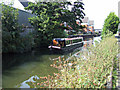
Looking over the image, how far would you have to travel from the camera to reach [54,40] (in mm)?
21047

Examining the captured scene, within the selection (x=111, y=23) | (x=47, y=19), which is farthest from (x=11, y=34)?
(x=111, y=23)

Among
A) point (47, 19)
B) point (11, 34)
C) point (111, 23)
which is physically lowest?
point (11, 34)

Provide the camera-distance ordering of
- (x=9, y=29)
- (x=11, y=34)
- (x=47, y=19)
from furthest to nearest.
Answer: (x=47, y=19)
(x=9, y=29)
(x=11, y=34)

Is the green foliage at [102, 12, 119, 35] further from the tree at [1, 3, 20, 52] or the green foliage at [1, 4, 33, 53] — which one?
the tree at [1, 3, 20, 52]

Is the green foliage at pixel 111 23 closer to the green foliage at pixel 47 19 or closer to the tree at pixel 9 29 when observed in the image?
the green foliage at pixel 47 19

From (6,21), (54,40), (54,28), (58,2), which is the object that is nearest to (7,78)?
(6,21)

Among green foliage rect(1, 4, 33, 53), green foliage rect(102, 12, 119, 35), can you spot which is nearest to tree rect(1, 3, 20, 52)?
green foliage rect(1, 4, 33, 53)

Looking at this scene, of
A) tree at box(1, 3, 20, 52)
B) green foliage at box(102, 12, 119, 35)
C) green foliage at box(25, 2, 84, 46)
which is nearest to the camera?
tree at box(1, 3, 20, 52)

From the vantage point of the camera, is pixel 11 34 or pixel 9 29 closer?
pixel 11 34

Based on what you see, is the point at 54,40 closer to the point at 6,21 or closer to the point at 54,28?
the point at 54,28

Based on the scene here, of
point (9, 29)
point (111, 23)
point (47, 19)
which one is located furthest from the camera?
point (111, 23)

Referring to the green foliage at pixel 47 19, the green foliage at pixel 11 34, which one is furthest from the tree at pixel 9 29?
the green foliage at pixel 47 19

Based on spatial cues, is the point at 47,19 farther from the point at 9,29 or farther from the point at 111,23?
the point at 111,23

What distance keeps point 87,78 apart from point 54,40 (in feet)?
56.8
